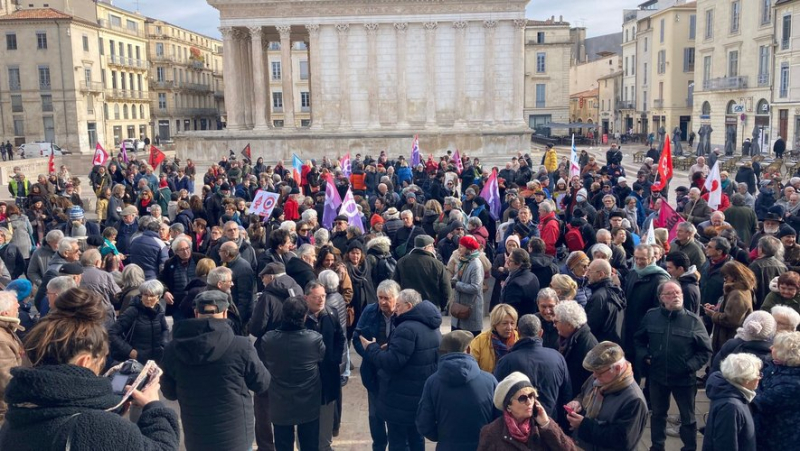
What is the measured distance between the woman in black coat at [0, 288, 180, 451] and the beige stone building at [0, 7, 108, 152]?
62.6 metres

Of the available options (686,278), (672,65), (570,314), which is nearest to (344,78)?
(686,278)

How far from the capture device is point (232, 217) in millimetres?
12086

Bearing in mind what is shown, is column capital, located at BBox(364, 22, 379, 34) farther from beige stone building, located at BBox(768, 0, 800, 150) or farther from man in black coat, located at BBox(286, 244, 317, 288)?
man in black coat, located at BBox(286, 244, 317, 288)

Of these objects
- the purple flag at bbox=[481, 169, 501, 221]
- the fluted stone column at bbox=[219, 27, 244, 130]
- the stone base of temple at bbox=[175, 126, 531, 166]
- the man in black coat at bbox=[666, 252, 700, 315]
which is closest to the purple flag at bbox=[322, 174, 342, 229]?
the purple flag at bbox=[481, 169, 501, 221]

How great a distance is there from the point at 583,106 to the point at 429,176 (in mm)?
62372

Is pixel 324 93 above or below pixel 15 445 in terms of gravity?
above

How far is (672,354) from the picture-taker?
6258 mm

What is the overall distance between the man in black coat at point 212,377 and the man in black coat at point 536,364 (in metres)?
1.88

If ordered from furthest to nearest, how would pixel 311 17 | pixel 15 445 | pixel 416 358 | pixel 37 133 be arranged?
pixel 37 133
pixel 311 17
pixel 416 358
pixel 15 445

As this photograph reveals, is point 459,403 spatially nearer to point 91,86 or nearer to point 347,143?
point 347,143

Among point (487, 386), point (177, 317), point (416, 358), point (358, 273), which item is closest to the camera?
point (487, 386)

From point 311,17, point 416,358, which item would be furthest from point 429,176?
point 311,17

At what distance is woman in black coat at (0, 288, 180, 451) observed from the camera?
10.1ft

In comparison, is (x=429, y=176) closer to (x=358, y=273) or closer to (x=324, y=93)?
(x=358, y=273)
